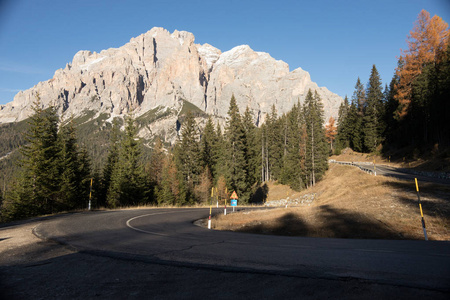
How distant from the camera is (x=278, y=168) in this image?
6712 cm

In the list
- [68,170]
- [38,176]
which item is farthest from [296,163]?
[38,176]

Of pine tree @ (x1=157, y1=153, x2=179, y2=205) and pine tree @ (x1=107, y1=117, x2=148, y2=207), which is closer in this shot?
pine tree @ (x1=107, y1=117, x2=148, y2=207)

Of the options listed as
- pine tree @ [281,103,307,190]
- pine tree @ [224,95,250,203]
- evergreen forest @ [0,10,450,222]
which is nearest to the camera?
evergreen forest @ [0,10,450,222]

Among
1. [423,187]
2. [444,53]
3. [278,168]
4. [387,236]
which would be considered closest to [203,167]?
[278,168]

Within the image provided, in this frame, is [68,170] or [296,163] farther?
[296,163]

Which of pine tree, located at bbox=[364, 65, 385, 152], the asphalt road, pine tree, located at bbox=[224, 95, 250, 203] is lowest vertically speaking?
the asphalt road

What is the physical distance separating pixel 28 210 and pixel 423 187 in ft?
123

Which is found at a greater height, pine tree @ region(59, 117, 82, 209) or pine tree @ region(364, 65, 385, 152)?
pine tree @ region(364, 65, 385, 152)

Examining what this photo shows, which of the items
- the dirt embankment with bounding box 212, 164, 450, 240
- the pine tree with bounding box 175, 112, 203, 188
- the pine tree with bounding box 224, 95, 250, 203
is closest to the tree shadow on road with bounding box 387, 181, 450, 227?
the dirt embankment with bounding box 212, 164, 450, 240

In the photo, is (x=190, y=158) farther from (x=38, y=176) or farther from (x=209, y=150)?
(x=38, y=176)

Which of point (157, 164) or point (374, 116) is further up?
point (374, 116)

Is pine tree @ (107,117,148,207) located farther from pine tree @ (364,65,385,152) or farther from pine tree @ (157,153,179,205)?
pine tree @ (364,65,385,152)

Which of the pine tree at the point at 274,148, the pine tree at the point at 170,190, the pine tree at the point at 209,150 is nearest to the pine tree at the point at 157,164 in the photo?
the pine tree at the point at 170,190

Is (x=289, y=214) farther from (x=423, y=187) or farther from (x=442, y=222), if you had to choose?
(x=423, y=187)
